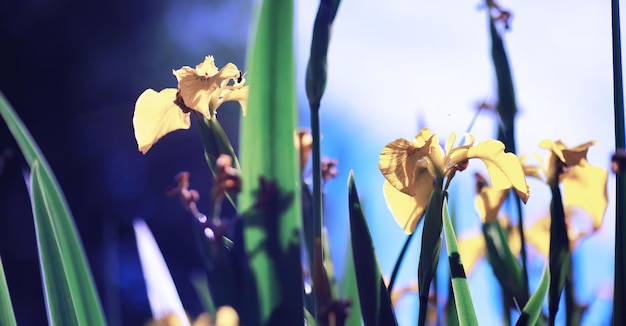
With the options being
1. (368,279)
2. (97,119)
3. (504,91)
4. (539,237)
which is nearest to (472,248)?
(539,237)

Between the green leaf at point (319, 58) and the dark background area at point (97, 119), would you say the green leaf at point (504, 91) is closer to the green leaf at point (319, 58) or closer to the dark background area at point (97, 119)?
the green leaf at point (319, 58)

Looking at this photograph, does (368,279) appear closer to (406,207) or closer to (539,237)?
(406,207)

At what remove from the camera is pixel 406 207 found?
456 mm

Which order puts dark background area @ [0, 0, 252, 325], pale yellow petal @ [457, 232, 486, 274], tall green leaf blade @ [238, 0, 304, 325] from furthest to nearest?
dark background area @ [0, 0, 252, 325]
pale yellow petal @ [457, 232, 486, 274]
tall green leaf blade @ [238, 0, 304, 325]

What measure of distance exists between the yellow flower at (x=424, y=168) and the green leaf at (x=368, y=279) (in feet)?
0.14

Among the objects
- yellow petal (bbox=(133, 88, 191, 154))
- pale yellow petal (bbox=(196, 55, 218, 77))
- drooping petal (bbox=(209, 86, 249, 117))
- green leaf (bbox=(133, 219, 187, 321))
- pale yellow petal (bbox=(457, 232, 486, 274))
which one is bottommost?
pale yellow petal (bbox=(457, 232, 486, 274))

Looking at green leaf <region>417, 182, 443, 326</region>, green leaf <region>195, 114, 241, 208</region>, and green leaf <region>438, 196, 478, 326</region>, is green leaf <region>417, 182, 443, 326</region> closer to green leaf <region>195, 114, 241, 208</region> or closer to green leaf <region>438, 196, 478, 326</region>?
green leaf <region>438, 196, 478, 326</region>

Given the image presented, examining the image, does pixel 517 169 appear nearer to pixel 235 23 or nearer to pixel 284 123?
pixel 284 123

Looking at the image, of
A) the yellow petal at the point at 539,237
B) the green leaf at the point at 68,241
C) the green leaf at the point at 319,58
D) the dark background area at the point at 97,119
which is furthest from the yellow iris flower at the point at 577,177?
the dark background area at the point at 97,119

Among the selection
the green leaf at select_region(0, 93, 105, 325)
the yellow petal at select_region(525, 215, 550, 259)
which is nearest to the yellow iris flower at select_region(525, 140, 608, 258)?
the yellow petal at select_region(525, 215, 550, 259)

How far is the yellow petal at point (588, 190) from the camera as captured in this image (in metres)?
0.53

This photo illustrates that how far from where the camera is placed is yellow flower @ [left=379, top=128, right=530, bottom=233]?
42 centimetres

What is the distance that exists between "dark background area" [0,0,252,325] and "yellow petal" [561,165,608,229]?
2414 mm

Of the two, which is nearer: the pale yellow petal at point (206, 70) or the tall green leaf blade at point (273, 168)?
the tall green leaf blade at point (273, 168)
